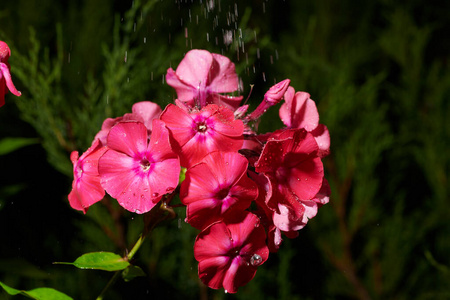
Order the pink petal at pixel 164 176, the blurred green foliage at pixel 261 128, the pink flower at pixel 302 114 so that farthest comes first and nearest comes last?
the blurred green foliage at pixel 261 128, the pink flower at pixel 302 114, the pink petal at pixel 164 176

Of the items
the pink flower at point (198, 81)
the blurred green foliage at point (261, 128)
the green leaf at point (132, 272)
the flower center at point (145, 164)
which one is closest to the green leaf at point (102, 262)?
the green leaf at point (132, 272)

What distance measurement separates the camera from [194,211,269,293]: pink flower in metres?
0.52

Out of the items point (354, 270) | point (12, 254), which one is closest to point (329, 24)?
point (354, 270)

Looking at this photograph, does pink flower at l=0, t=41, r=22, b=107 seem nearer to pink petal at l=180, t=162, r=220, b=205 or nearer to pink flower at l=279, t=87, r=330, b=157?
pink petal at l=180, t=162, r=220, b=205

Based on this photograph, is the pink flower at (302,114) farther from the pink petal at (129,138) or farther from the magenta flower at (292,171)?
the pink petal at (129,138)

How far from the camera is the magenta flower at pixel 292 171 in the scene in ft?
1.74

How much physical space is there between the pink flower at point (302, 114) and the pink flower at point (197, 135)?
0.41 feet

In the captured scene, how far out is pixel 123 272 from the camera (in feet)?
1.93

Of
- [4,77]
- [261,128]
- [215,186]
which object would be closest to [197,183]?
[215,186]

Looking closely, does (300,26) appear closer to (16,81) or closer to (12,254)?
(16,81)

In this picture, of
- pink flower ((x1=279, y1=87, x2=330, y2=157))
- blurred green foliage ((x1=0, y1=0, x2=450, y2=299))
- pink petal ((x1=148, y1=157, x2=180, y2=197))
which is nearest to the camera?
pink petal ((x1=148, y1=157, x2=180, y2=197))

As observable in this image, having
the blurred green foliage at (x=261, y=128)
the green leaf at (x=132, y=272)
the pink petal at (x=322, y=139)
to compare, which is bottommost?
the blurred green foliage at (x=261, y=128)

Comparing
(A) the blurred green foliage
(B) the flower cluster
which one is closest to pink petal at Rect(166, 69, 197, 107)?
(B) the flower cluster

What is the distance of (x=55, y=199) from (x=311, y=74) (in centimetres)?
88
